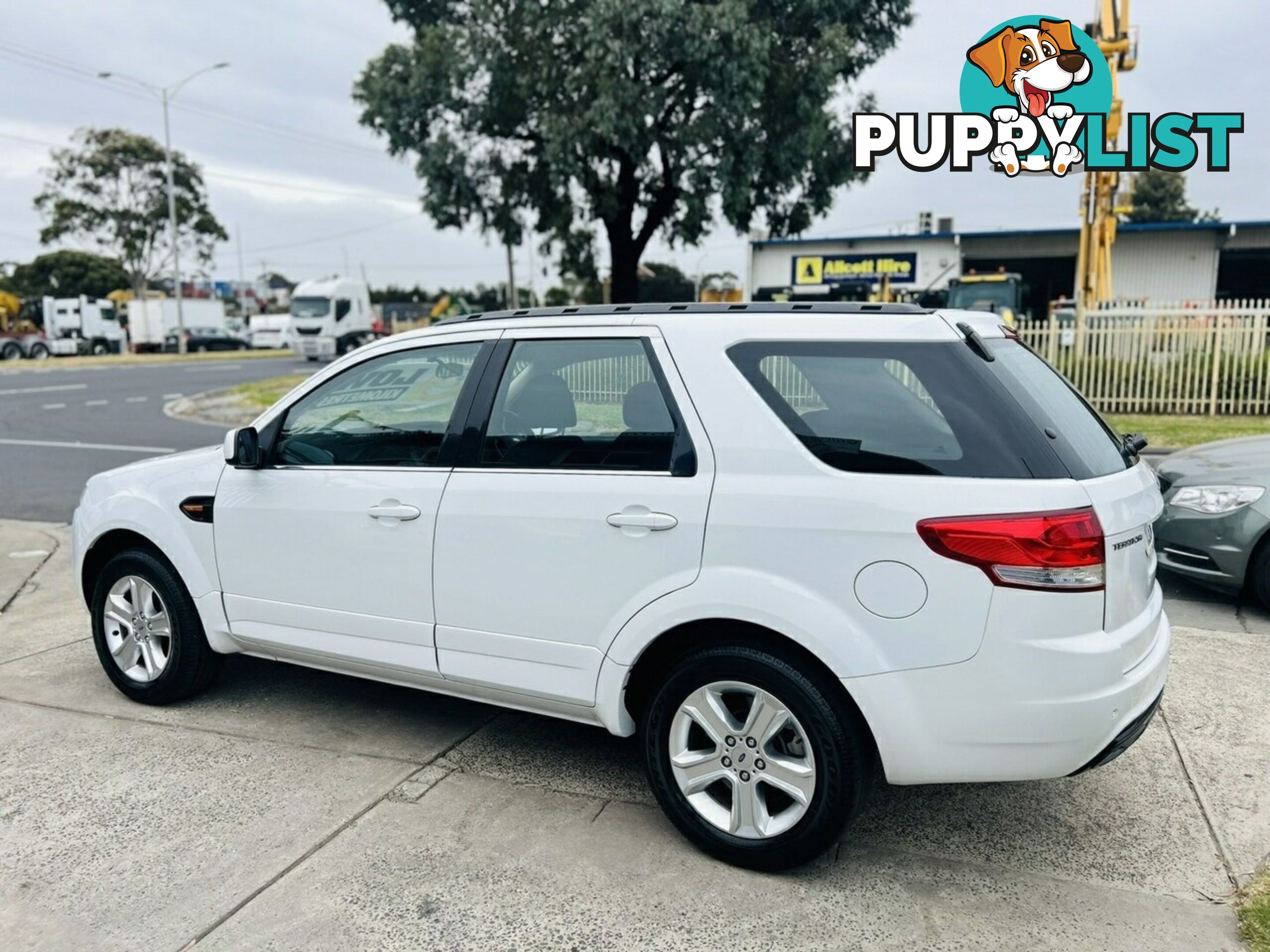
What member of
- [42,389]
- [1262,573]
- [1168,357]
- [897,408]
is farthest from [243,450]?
[42,389]

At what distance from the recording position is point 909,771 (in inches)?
113

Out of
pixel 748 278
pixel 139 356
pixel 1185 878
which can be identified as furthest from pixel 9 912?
pixel 139 356

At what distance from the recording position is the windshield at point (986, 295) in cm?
2225

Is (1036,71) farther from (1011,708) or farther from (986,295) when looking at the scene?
(1011,708)

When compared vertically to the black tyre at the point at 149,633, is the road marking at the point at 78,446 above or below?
below

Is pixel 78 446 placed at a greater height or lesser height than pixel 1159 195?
lesser

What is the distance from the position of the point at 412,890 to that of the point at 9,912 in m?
1.16

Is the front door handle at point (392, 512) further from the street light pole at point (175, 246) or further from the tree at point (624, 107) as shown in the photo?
the street light pole at point (175, 246)

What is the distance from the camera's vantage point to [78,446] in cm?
1413

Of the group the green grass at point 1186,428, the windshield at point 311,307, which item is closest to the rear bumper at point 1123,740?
the green grass at point 1186,428

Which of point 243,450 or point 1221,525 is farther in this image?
point 1221,525

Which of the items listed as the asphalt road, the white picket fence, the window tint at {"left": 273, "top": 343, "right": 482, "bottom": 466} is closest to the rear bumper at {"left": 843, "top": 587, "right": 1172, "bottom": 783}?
the window tint at {"left": 273, "top": 343, "right": 482, "bottom": 466}

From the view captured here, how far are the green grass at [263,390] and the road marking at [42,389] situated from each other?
3.79 meters

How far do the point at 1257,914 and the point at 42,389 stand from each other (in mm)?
26860
